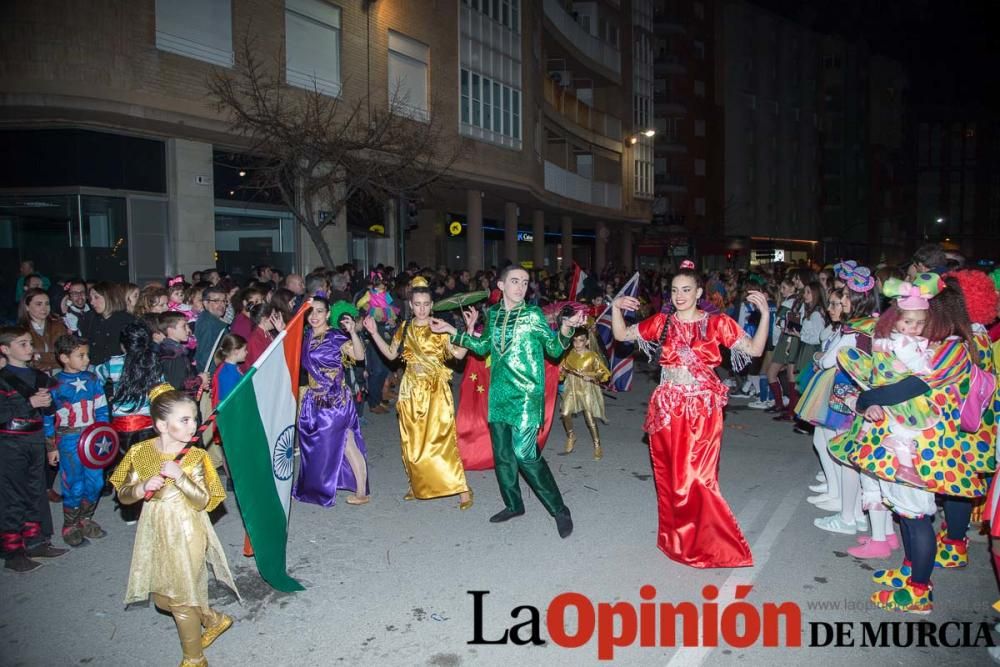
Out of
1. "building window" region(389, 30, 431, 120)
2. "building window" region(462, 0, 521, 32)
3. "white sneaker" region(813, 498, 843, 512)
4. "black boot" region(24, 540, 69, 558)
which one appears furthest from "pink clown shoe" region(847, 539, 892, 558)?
"building window" region(462, 0, 521, 32)

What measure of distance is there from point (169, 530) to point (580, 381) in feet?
18.6

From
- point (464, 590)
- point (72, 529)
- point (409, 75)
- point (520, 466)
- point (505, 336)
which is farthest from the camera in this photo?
point (409, 75)

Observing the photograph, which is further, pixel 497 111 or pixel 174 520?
pixel 497 111

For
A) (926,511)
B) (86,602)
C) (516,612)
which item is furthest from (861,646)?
(86,602)

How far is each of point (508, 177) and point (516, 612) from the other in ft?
71.8

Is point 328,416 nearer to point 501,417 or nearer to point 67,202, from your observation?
point 501,417

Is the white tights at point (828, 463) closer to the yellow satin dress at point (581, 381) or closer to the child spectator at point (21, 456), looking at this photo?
the yellow satin dress at point (581, 381)

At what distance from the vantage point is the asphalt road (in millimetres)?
4059

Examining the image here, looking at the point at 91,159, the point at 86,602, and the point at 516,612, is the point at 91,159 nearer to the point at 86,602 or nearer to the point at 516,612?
the point at 86,602

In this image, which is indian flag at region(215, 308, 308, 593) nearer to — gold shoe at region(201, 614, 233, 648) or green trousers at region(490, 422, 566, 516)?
gold shoe at region(201, 614, 233, 648)

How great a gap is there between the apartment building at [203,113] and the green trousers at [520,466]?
11.4 meters

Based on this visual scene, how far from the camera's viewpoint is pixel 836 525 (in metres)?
5.91

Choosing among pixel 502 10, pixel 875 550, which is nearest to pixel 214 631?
pixel 875 550

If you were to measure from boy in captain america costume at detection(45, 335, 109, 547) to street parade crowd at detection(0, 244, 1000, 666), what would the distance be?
16 mm
